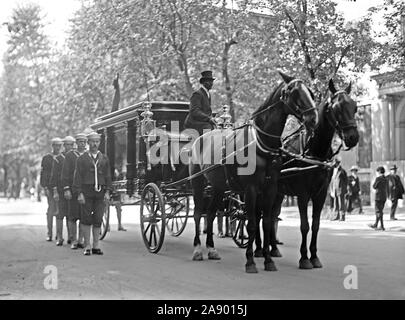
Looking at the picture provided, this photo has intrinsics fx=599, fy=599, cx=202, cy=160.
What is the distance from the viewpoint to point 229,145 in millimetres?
9391

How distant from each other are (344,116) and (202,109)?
10.8ft

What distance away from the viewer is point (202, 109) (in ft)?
36.1

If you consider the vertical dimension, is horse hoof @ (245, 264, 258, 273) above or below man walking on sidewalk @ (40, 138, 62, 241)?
below

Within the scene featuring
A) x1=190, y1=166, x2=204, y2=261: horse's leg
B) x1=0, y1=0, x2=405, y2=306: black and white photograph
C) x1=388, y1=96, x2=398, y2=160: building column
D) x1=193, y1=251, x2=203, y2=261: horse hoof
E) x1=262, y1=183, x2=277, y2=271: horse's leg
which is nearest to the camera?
x1=0, y1=0, x2=405, y2=306: black and white photograph

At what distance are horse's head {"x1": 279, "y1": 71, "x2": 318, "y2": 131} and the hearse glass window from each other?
19.8 ft

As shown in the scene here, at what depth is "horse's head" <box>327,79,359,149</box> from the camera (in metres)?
8.27

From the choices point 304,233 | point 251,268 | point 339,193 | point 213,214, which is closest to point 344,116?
point 304,233

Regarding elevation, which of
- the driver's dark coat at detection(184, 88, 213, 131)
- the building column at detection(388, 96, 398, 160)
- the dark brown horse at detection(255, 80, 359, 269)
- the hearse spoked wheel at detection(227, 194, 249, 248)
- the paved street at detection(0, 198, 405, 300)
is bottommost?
the paved street at detection(0, 198, 405, 300)

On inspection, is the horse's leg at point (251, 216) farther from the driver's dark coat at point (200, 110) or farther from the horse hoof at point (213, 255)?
the driver's dark coat at point (200, 110)

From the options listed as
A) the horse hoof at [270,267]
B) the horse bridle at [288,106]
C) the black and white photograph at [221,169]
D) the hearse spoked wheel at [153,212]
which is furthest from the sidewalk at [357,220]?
the horse bridle at [288,106]

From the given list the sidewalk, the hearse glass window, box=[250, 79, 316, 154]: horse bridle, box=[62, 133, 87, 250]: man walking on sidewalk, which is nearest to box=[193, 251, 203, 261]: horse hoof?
box=[250, 79, 316, 154]: horse bridle

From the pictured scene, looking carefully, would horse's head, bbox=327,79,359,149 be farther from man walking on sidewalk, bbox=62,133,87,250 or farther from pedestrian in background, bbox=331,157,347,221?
pedestrian in background, bbox=331,157,347,221

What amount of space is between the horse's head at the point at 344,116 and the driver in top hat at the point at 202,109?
2.86 meters

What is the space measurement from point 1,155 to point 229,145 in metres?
54.1
